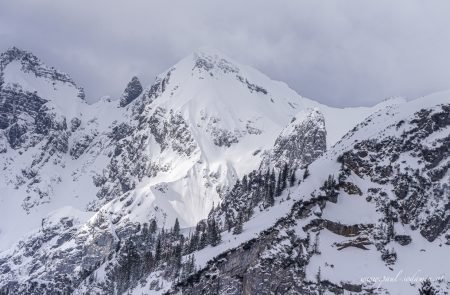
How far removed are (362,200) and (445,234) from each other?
23677mm

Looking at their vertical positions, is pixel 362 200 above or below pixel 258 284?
above

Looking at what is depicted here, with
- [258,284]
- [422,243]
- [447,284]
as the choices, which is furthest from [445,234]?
[258,284]

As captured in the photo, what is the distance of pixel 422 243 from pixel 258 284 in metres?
47.0

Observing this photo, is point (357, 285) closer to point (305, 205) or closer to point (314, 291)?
point (314, 291)

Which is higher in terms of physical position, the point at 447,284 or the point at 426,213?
the point at 426,213

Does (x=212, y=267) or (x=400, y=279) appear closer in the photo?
(x=400, y=279)

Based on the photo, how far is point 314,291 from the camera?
174875 millimetres

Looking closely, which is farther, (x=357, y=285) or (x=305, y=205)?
(x=305, y=205)

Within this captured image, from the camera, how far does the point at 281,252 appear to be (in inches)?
7210

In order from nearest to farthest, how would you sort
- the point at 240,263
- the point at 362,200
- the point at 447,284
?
the point at 447,284
the point at 240,263
the point at 362,200

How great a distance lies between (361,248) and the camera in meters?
188

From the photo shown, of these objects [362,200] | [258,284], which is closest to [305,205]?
[362,200]

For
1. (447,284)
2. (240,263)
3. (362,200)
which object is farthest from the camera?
(362,200)

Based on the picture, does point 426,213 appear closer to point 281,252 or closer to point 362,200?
point 362,200
